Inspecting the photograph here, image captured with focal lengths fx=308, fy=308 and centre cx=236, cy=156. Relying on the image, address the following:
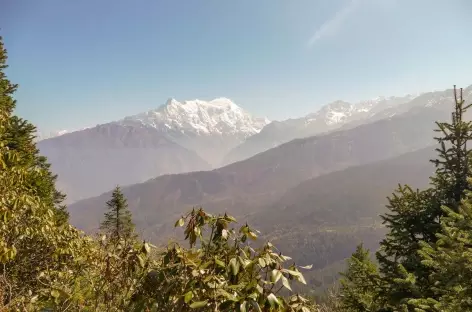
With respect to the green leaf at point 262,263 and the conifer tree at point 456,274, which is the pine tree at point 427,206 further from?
the green leaf at point 262,263

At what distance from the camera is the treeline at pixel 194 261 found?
3277mm

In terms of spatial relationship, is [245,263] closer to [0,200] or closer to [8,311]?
[8,311]

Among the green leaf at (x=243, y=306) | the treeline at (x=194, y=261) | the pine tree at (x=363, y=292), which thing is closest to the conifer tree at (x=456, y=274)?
the treeline at (x=194, y=261)

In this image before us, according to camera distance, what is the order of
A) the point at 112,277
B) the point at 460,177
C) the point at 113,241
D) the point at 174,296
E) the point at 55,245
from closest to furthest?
the point at 174,296 < the point at 112,277 < the point at 113,241 < the point at 55,245 < the point at 460,177

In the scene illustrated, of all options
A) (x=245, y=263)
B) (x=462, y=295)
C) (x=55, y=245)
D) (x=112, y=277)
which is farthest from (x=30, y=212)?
(x=462, y=295)

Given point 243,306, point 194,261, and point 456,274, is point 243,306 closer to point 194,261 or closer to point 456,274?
point 194,261

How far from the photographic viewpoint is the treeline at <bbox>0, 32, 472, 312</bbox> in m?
3.28

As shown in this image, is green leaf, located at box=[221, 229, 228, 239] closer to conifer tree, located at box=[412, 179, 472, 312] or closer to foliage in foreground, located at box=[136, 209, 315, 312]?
foliage in foreground, located at box=[136, 209, 315, 312]

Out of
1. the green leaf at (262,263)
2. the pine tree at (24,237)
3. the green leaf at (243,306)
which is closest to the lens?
the green leaf at (243,306)

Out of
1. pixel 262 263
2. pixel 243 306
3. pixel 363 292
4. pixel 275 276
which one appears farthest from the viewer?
pixel 363 292

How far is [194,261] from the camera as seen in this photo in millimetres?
3559

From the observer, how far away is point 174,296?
350 cm

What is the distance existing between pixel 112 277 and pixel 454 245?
8266mm

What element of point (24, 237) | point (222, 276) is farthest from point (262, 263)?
point (24, 237)
